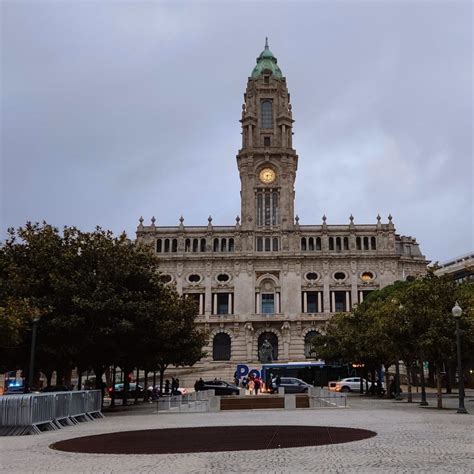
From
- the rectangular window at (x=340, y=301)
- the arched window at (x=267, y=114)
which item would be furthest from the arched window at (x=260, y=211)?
the rectangular window at (x=340, y=301)

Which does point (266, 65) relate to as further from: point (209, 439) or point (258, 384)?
point (209, 439)

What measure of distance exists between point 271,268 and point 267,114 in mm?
26792

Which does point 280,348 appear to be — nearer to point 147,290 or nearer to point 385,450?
point 147,290

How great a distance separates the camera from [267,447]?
17047 mm

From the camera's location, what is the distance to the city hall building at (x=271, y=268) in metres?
92.7

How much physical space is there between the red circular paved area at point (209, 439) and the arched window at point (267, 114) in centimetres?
8337

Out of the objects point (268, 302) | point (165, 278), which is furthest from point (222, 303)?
point (165, 278)

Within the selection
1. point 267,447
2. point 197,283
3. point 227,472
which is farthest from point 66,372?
point 197,283

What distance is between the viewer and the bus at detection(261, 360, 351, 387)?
70.0m

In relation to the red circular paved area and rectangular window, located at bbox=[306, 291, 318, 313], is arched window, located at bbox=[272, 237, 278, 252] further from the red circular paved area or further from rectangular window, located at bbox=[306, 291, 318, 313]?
the red circular paved area

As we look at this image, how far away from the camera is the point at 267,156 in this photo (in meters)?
99.3

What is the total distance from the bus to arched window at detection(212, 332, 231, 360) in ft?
71.4

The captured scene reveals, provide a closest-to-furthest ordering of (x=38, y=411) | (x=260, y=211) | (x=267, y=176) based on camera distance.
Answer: (x=38, y=411)
(x=260, y=211)
(x=267, y=176)

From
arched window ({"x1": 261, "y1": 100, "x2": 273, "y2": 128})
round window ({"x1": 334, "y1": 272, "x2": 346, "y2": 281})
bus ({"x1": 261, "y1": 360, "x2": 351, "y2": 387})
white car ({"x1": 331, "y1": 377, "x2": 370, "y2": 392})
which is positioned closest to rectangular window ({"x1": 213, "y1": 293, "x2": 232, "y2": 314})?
round window ({"x1": 334, "y1": 272, "x2": 346, "y2": 281})
